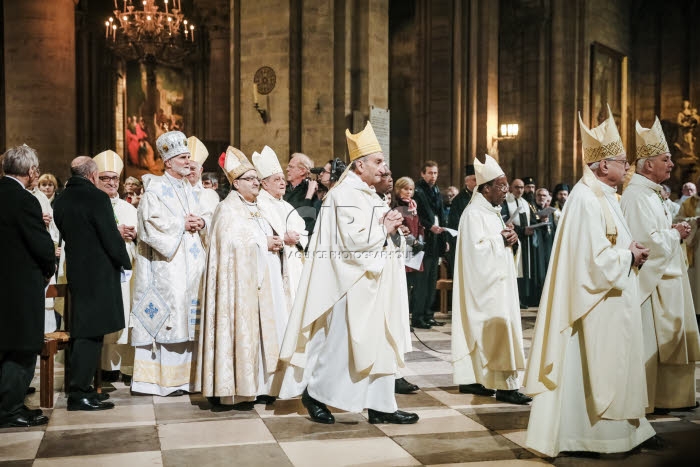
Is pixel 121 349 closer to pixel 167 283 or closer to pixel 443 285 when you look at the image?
pixel 167 283

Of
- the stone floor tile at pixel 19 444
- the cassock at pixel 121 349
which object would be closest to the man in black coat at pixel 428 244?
the cassock at pixel 121 349

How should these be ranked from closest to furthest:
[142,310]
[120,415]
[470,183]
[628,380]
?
1. [628,380]
2. [120,415]
3. [142,310]
4. [470,183]

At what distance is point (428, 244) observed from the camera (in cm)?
1042

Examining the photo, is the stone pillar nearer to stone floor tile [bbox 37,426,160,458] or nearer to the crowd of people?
the crowd of people

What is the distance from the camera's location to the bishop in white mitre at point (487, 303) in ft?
20.1

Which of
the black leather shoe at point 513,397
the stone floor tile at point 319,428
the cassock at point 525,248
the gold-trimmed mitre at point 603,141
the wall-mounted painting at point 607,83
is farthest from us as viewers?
the wall-mounted painting at point 607,83

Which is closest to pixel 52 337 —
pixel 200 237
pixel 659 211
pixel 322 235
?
pixel 200 237

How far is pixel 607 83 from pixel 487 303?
20022 millimetres

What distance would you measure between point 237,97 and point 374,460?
9594mm

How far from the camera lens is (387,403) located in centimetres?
527

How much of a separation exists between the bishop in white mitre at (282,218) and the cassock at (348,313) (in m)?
0.93

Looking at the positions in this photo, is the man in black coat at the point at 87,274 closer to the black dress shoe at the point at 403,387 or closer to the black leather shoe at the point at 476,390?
the black dress shoe at the point at 403,387

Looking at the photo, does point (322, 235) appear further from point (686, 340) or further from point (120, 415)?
point (686, 340)

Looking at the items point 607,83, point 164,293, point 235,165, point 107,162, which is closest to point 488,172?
point 235,165
